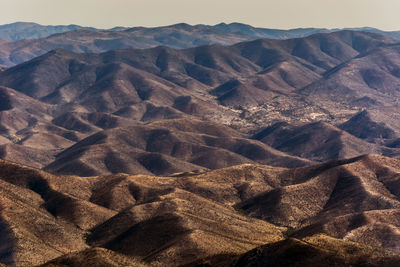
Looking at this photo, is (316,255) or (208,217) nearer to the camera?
(316,255)

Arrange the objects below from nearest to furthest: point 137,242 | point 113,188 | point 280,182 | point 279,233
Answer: point 137,242 < point 279,233 < point 113,188 < point 280,182

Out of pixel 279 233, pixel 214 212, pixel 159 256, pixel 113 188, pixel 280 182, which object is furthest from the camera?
pixel 280 182

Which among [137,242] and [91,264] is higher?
[91,264]

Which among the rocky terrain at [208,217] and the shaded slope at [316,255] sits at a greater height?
the shaded slope at [316,255]

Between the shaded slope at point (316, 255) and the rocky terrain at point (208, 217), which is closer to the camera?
the shaded slope at point (316, 255)

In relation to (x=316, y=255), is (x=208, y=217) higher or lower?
lower

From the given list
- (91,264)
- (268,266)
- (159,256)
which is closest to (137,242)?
(159,256)

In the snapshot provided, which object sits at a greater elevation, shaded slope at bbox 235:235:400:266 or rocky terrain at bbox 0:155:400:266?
shaded slope at bbox 235:235:400:266

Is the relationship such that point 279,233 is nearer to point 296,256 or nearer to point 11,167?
point 296,256

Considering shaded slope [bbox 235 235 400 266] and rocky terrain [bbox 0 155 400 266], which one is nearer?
shaded slope [bbox 235 235 400 266]

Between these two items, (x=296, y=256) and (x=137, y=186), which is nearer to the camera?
(x=296, y=256)
